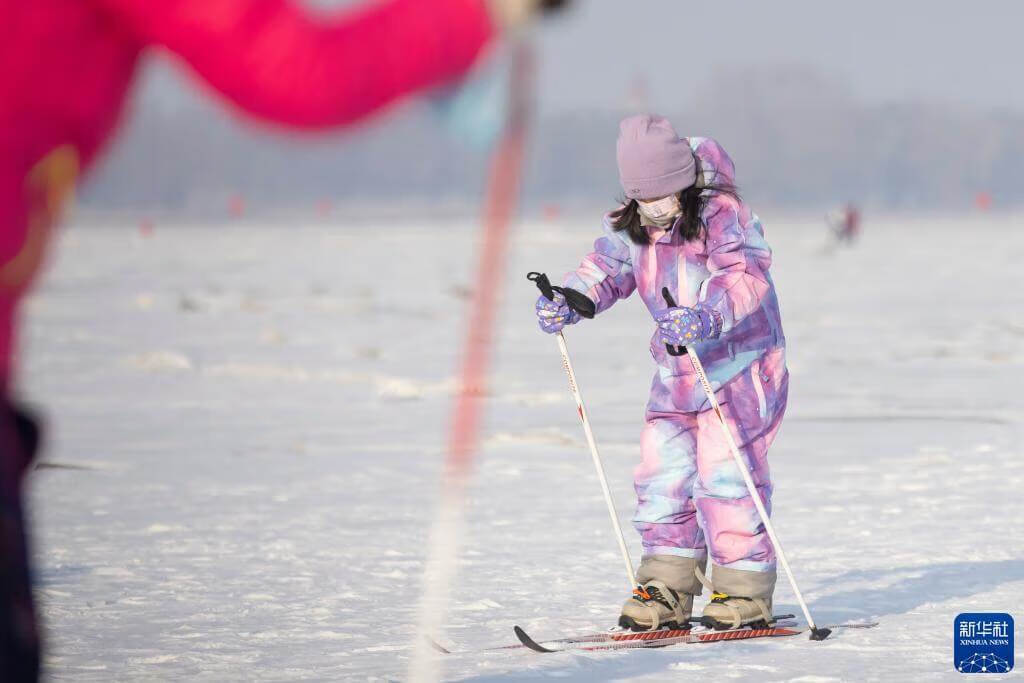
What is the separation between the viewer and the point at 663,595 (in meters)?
4.70

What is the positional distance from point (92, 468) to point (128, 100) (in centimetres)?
677

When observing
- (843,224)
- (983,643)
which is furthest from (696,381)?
(843,224)

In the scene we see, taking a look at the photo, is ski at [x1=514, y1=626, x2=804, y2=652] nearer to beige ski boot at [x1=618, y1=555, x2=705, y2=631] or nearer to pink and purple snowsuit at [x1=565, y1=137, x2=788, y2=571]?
beige ski boot at [x1=618, y1=555, x2=705, y2=631]

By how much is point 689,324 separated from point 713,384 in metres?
0.33

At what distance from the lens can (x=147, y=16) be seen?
5.41ft

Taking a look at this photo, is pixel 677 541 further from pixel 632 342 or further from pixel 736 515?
pixel 632 342

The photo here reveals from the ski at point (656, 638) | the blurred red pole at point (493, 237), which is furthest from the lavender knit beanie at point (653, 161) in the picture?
the blurred red pole at point (493, 237)

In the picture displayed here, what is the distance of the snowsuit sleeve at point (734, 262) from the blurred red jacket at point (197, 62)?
2.84 metres

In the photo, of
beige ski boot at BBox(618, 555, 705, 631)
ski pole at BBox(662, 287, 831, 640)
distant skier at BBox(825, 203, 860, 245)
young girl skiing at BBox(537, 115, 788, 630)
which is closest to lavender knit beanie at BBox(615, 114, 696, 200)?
young girl skiing at BBox(537, 115, 788, 630)

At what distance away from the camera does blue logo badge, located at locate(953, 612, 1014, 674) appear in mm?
4266

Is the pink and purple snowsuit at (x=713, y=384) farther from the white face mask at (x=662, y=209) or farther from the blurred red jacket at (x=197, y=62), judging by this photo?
the blurred red jacket at (x=197, y=62)

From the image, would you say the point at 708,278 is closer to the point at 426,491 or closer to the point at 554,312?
the point at 554,312

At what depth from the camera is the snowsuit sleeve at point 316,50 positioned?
5.40ft

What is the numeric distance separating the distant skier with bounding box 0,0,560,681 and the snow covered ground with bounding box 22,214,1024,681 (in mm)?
142
